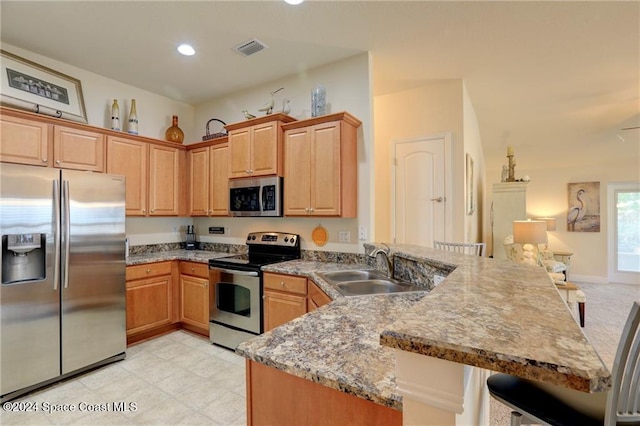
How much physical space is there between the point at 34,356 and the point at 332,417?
262cm

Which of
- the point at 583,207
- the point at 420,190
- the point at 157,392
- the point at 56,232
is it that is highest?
the point at 420,190

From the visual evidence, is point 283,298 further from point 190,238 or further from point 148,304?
point 190,238

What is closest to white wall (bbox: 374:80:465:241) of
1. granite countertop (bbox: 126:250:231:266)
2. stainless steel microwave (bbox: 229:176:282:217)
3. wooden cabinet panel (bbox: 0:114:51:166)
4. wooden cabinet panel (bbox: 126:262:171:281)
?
stainless steel microwave (bbox: 229:176:282:217)

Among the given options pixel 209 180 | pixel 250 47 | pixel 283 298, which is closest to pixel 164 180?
pixel 209 180

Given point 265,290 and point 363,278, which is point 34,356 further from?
point 363,278

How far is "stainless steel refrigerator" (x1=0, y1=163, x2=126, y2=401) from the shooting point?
2145mm

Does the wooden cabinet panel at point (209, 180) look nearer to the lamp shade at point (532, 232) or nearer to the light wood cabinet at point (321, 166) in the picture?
the light wood cabinet at point (321, 166)

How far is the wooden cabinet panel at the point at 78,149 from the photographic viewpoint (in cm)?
272

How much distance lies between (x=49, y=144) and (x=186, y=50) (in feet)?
4.90

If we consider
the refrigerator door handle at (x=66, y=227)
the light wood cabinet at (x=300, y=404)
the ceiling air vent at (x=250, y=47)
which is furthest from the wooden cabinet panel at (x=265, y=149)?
the light wood cabinet at (x=300, y=404)

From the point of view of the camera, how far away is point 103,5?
2.18 meters

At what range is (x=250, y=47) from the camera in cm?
274

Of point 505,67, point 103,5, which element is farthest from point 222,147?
point 505,67

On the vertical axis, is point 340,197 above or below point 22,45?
below
